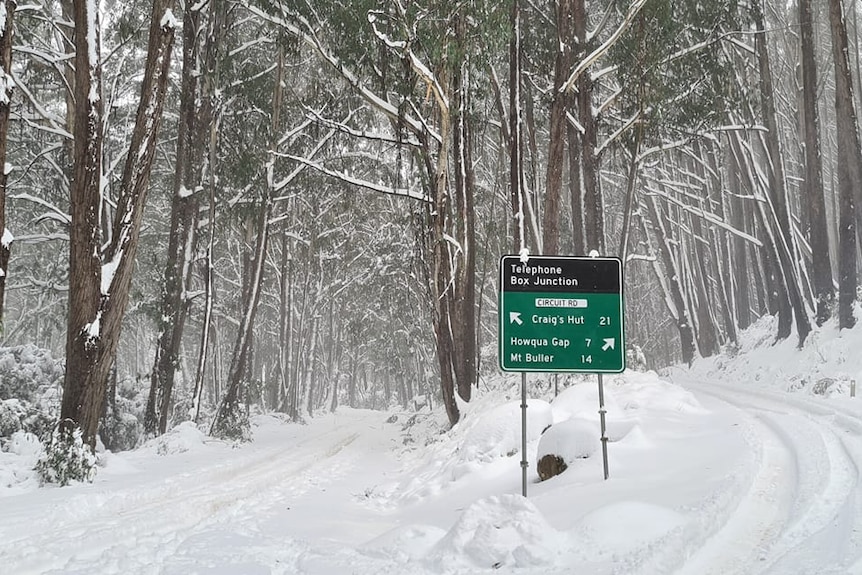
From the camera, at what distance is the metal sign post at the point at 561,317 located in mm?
6012

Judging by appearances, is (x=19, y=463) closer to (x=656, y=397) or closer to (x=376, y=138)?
(x=376, y=138)

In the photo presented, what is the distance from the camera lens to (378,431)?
68.8ft

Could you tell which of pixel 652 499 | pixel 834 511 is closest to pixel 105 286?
pixel 652 499

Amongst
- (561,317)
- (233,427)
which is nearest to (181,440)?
(233,427)

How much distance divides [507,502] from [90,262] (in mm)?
6825

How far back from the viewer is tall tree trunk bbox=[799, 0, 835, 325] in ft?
54.0

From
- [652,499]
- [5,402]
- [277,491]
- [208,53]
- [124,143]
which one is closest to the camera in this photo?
[652,499]

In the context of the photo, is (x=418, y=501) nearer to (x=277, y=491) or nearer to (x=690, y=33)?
(x=277, y=491)

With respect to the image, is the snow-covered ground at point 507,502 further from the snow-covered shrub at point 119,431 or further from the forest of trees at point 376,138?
the snow-covered shrub at point 119,431

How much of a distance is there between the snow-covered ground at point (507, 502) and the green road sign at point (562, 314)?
45.2 inches

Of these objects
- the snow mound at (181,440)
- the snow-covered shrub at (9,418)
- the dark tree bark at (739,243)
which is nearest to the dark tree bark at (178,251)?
the snow mound at (181,440)

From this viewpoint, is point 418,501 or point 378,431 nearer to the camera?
point 418,501

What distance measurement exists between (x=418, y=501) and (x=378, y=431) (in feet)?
42.8

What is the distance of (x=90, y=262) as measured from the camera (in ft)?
29.6
